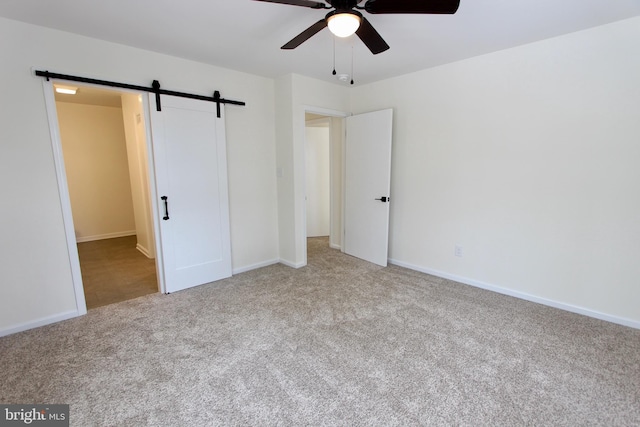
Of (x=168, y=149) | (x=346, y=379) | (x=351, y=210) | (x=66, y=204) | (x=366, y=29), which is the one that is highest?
(x=366, y=29)

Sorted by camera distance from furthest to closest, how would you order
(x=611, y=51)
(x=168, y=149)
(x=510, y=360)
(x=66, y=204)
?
(x=168, y=149), (x=66, y=204), (x=611, y=51), (x=510, y=360)

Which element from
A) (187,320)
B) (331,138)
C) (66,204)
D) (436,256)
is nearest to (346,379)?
(187,320)

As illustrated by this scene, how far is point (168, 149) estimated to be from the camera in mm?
3141

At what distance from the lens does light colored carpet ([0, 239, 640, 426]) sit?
171cm

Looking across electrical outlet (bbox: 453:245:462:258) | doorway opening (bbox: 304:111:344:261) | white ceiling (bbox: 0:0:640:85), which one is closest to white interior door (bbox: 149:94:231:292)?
white ceiling (bbox: 0:0:640:85)

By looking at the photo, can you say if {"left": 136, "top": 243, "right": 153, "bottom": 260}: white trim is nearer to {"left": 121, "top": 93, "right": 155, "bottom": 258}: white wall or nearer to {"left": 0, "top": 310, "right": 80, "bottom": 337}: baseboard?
{"left": 121, "top": 93, "right": 155, "bottom": 258}: white wall

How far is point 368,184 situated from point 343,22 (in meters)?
2.53

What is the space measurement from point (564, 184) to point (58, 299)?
472 cm

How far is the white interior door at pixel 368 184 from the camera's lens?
153 inches

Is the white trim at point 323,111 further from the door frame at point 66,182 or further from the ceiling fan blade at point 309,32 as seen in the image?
the door frame at point 66,182

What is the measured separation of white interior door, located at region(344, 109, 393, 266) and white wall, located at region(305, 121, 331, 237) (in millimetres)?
1328

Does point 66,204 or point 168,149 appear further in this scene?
point 168,149

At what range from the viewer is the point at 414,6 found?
163 cm

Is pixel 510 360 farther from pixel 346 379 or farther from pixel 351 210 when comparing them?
pixel 351 210
